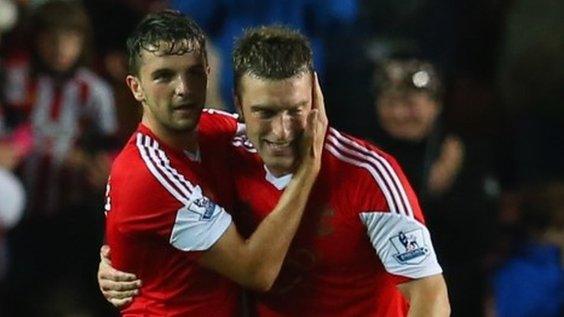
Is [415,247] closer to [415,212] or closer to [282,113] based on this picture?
[415,212]

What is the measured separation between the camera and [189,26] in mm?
4836

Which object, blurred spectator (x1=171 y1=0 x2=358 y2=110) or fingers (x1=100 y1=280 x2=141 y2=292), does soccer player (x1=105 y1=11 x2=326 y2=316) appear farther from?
blurred spectator (x1=171 y1=0 x2=358 y2=110)

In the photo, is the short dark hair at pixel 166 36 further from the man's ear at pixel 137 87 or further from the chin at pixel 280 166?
the chin at pixel 280 166

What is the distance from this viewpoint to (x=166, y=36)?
4812mm

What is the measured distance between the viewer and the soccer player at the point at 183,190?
477cm

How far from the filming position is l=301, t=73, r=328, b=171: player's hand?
4695mm

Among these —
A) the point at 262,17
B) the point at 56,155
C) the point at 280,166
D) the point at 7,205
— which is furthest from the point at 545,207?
the point at 280,166

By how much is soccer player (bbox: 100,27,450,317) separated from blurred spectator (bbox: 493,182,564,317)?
81.7 inches

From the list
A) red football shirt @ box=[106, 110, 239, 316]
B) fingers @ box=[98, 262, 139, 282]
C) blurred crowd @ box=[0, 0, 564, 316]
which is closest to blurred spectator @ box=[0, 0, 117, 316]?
blurred crowd @ box=[0, 0, 564, 316]

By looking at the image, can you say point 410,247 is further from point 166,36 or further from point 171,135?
point 166,36

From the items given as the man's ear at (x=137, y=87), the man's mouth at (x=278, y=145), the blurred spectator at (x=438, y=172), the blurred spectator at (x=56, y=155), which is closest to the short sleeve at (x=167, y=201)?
the man's ear at (x=137, y=87)

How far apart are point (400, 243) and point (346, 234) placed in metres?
0.17

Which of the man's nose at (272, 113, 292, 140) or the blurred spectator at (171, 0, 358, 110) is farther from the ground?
the man's nose at (272, 113, 292, 140)

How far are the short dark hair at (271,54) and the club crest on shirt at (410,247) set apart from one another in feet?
1.70
